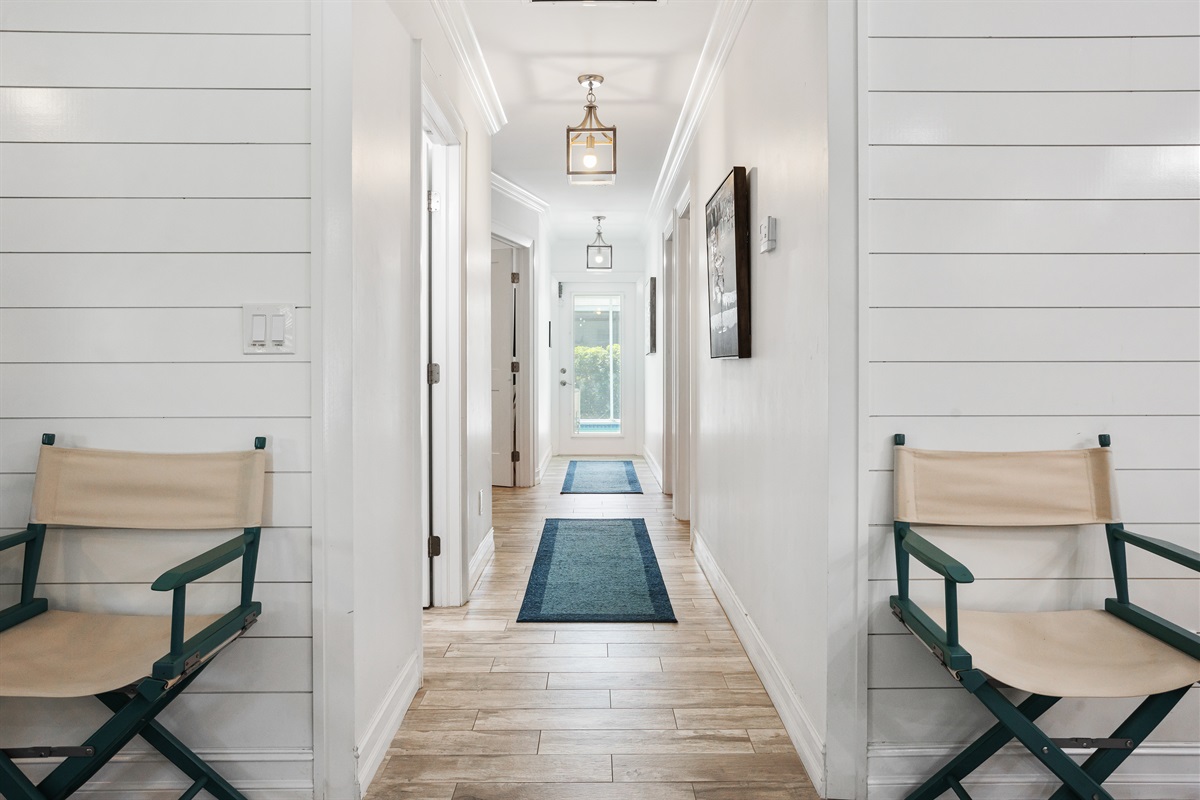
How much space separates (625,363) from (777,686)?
19.4 feet

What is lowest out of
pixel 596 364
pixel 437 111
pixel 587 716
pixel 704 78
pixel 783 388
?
pixel 587 716

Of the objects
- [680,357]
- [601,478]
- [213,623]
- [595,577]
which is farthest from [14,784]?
[601,478]

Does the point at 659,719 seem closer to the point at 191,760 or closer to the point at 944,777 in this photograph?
the point at 944,777

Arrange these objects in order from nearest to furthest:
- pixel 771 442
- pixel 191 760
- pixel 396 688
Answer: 1. pixel 191 760
2. pixel 396 688
3. pixel 771 442

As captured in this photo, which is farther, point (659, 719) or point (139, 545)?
point (659, 719)

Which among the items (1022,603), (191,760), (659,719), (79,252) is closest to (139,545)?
(191,760)

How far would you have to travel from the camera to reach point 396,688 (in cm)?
207

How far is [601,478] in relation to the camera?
6512mm

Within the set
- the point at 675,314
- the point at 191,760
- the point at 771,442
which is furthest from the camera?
the point at 675,314

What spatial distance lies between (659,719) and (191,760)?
3.93ft

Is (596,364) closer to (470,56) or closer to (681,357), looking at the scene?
(681,357)

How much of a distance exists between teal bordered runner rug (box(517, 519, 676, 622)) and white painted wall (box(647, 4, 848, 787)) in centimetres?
40

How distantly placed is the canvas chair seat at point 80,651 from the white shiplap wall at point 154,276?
0.08m

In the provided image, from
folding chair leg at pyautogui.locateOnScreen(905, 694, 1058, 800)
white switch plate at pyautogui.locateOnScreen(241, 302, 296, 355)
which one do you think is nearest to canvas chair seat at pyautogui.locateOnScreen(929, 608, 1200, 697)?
folding chair leg at pyautogui.locateOnScreen(905, 694, 1058, 800)
